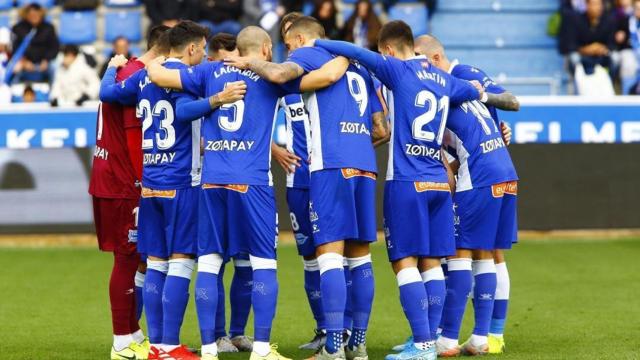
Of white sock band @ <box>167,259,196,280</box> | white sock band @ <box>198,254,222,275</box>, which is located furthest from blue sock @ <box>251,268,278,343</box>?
white sock band @ <box>167,259,196,280</box>

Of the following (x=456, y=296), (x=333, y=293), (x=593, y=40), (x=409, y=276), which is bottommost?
(x=456, y=296)

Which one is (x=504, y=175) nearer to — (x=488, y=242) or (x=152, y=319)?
(x=488, y=242)

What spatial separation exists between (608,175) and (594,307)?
545 cm

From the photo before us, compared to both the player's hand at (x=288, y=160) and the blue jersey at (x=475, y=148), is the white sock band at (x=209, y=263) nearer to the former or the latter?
the player's hand at (x=288, y=160)

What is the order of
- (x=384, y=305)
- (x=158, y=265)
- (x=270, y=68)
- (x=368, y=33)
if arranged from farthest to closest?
(x=368, y=33) < (x=384, y=305) < (x=158, y=265) < (x=270, y=68)

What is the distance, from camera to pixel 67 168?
1688 cm

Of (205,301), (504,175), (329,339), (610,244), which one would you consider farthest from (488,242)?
(610,244)

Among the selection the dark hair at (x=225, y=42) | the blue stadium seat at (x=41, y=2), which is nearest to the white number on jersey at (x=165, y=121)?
the dark hair at (x=225, y=42)

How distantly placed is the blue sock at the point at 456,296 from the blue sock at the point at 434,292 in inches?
14.7

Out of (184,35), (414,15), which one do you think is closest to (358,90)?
(184,35)

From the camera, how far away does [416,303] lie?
8.93 m

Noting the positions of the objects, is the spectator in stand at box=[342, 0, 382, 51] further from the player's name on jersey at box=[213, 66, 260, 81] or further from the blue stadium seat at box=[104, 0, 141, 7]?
the player's name on jersey at box=[213, 66, 260, 81]

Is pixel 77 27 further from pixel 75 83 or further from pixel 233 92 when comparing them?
pixel 233 92

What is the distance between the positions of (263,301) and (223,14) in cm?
1229
